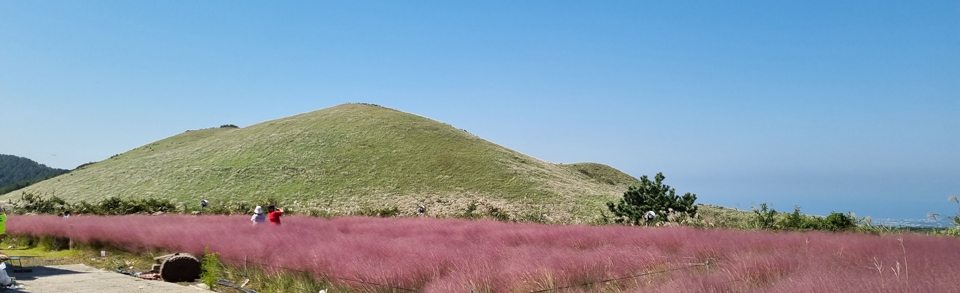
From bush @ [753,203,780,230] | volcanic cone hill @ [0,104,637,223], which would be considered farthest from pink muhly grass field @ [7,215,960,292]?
volcanic cone hill @ [0,104,637,223]

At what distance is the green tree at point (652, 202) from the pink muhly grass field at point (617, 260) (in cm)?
1041

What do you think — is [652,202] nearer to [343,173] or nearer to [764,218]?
[764,218]

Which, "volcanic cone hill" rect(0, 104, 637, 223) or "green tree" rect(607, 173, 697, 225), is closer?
"green tree" rect(607, 173, 697, 225)

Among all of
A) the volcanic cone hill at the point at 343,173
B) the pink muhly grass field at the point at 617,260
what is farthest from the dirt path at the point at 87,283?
the volcanic cone hill at the point at 343,173

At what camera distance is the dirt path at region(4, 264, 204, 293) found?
1059 cm

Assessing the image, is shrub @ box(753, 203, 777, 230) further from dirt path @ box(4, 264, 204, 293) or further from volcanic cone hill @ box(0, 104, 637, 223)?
volcanic cone hill @ box(0, 104, 637, 223)

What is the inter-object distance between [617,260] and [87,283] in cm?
1051

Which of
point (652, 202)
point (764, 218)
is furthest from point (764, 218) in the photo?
point (652, 202)

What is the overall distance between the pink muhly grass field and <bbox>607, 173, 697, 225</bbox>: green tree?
34.2ft

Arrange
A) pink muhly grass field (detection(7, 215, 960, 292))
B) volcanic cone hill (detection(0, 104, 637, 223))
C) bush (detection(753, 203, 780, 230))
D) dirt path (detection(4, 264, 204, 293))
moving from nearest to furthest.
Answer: pink muhly grass field (detection(7, 215, 960, 292))
dirt path (detection(4, 264, 204, 293))
bush (detection(753, 203, 780, 230))
volcanic cone hill (detection(0, 104, 637, 223))

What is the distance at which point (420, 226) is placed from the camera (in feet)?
55.7

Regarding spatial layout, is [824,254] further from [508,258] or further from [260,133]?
[260,133]

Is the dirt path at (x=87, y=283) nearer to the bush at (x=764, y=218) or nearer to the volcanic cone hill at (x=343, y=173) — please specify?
the bush at (x=764, y=218)

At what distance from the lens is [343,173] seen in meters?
63.4
